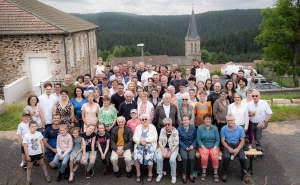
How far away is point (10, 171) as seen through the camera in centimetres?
641

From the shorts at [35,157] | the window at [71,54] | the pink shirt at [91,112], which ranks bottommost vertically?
the shorts at [35,157]

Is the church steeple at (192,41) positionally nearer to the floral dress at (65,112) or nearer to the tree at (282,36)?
the tree at (282,36)

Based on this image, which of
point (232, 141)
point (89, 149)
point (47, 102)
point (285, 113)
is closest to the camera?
point (232, 141)

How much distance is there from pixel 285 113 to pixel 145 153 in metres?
5.84

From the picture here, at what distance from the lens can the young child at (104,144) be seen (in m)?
6.19

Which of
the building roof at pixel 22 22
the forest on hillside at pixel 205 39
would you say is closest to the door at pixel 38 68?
the building roof at pixel 22 22

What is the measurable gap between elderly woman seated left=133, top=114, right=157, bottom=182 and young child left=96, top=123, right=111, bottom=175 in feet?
1.94

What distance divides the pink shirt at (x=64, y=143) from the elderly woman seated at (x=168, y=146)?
1.87 metres

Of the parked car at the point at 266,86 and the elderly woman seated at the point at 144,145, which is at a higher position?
the elderly woman seated at the point at 144,145

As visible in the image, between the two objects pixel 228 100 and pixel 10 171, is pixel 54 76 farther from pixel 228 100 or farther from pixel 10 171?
pixel 228 100

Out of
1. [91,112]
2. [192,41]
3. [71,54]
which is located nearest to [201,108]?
[91,112]

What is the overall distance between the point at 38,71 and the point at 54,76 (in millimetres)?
897

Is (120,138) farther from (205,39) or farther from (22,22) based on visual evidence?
(205,39)

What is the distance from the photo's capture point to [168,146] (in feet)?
20.3
